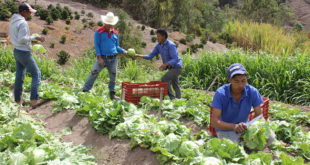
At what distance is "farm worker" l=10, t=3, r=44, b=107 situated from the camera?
466 cm

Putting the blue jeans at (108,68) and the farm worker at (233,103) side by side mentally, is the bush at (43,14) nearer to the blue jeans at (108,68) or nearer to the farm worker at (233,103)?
the blue jeans at (108,68)

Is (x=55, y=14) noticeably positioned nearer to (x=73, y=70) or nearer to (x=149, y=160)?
(x=73, y=70)

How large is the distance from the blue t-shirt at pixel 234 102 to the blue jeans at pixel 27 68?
126 inches

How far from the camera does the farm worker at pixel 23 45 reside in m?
4.66

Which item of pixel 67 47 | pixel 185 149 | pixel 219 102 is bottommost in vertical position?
pixel 67 47

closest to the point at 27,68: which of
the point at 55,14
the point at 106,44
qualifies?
the point at 106,44

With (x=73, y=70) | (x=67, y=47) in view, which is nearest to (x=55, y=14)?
(x=67, y=47)

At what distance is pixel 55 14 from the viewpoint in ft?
48.6

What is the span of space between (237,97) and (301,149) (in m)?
1.04

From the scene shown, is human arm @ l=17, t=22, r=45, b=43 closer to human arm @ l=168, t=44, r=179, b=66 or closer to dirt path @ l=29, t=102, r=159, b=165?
dirt path @ l=29, t=102, r=159, b=165

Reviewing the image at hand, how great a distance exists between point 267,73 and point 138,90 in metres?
3.52

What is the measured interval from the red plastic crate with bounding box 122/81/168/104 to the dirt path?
87 cm

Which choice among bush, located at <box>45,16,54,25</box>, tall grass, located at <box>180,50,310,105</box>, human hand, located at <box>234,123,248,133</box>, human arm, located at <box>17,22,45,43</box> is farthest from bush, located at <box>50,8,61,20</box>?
human hand, located at <box>234,123,248,133</box>

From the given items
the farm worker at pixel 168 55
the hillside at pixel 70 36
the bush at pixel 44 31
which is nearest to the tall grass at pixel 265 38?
the hillside at pixel 70 36
